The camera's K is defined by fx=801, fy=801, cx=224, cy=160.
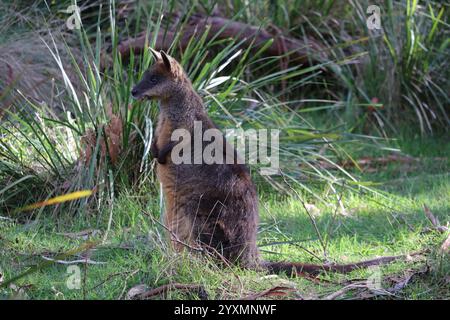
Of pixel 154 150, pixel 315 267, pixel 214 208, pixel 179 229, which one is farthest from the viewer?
pixel 154 150

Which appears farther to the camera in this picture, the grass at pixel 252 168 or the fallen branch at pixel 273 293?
the grass at pixel 252 168

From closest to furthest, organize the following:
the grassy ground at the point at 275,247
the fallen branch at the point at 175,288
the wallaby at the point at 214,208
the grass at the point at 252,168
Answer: the fallen branch at the point at 175,288, the grassy ground at the point at 275,247, the grass at the point at 252,168, the wallaby at the point at 214,208

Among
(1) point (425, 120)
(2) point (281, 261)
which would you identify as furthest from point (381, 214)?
(1) point (425, 120)

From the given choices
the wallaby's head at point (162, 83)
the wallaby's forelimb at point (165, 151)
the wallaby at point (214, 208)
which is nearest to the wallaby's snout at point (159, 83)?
the wallaby's head at point (162, 83)

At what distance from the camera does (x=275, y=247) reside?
5715 millimetres

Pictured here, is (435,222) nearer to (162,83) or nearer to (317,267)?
(317,267)

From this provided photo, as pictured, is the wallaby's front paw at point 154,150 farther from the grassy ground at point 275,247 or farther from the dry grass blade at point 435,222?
the dry grass blade at point 435,222

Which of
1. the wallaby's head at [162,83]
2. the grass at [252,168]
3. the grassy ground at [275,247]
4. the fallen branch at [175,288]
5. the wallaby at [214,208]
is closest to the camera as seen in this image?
the fallen branch at [175,288]

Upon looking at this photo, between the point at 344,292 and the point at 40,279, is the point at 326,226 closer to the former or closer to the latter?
the point at 344,292

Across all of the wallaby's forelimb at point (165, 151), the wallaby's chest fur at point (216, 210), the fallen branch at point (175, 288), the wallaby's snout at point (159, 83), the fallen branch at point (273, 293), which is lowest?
the fallen branch at point (273, 293)

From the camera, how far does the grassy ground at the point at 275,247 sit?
4.59 meters

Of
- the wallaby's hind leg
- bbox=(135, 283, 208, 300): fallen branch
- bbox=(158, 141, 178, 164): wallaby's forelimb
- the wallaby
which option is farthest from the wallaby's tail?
bbox=(158, 141, 178, 164): wallaby's forelimb

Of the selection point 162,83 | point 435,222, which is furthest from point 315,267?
point 162,83
